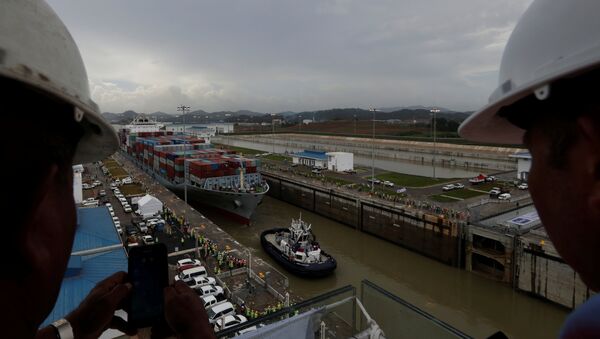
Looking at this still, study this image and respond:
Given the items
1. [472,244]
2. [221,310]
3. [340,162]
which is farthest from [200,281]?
[340,162]

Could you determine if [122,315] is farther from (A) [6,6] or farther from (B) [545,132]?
(B) [545,132]

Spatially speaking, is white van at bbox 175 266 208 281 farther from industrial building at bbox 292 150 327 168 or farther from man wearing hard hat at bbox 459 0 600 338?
industrial building at bbox 292 150 327 168

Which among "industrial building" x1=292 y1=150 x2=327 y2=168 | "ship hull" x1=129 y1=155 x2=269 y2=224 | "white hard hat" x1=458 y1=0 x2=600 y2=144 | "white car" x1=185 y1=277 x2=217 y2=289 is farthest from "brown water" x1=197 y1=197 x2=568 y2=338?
"industrial building" x1=292 y1=150 x2=327 y2=168

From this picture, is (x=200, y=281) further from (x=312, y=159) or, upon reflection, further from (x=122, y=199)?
(x=312, y=159)

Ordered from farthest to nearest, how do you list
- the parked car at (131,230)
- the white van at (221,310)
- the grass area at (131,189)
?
1. the grass area at (131,189)
2. the parked car at (131,230)
3. the white van at (221,310)

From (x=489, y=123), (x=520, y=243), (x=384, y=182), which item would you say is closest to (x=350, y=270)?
(x=520, y=243)

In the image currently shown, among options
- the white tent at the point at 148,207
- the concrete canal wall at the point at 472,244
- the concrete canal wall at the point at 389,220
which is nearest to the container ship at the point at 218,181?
the concrete canal wall at the point at 389,220

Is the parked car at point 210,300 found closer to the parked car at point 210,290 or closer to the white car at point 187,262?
the parked car at point 210,290
